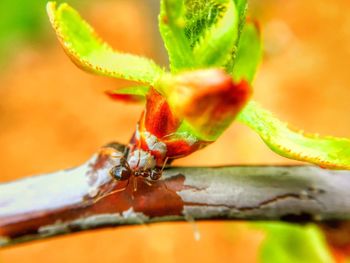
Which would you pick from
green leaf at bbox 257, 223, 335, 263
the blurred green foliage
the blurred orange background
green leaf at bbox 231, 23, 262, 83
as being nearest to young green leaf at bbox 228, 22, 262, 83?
green leaf at bbox 231, 23, 262, 83

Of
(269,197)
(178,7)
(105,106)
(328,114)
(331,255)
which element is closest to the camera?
(178,7)

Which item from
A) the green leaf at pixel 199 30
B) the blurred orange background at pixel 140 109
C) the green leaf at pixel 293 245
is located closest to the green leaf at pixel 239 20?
the green leaf at pixel 199 30

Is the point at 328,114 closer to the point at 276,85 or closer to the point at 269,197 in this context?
the point at 276,85

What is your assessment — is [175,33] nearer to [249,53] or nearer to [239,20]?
[239,20]

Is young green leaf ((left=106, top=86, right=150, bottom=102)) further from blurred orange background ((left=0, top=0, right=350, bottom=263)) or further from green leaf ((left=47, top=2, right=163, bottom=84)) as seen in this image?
blurred orange background ((left=0, top=0, right=350, bottom=263))

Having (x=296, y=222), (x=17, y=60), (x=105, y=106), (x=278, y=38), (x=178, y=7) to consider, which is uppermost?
(x=278, y=38)

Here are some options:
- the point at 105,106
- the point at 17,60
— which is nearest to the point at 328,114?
the point at 105,106
